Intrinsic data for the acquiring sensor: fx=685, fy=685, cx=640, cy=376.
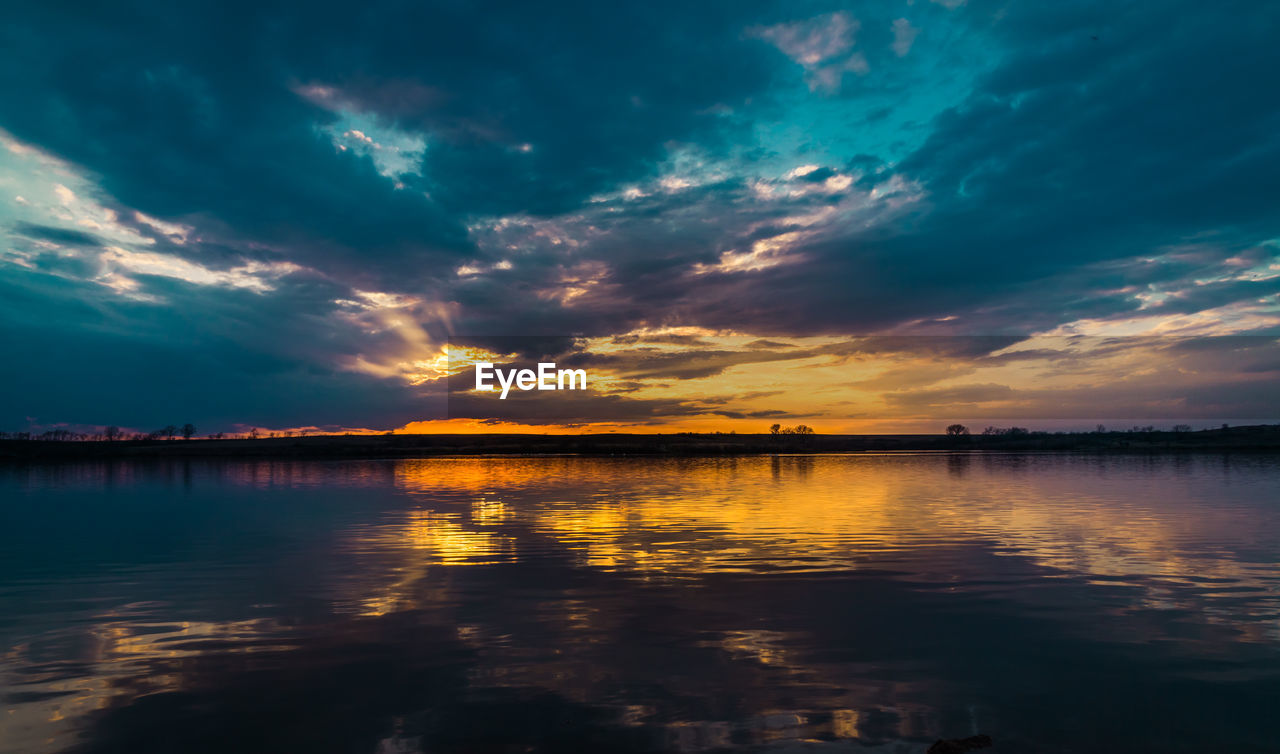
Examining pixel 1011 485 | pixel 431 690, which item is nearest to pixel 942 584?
pixel 431 690

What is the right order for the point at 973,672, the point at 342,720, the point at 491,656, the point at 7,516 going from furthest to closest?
the point at 7,516
the point at 491,656
the point at 973,672
the point at 342,720

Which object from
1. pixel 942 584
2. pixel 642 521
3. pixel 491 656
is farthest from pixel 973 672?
pixel 642 521

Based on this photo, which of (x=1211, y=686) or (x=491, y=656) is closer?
(x=1211, y=686)

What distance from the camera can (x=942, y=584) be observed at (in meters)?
19.6

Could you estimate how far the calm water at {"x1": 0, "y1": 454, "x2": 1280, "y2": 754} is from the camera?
10195 millimetres

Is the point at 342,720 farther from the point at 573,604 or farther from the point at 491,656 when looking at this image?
the point at 573,604

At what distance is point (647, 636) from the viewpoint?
48.4ft

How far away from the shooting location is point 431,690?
11.7m

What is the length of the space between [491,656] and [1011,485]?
53.6 m

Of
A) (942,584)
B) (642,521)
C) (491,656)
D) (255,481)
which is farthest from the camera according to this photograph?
(255,481)

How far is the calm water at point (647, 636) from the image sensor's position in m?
10.2

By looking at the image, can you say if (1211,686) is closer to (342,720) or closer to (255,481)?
(342,720)

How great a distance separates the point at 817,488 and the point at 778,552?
102 feet

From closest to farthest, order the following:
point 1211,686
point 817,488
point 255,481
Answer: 1. point 1211,686
2. point 817,488
3. point 255,481
